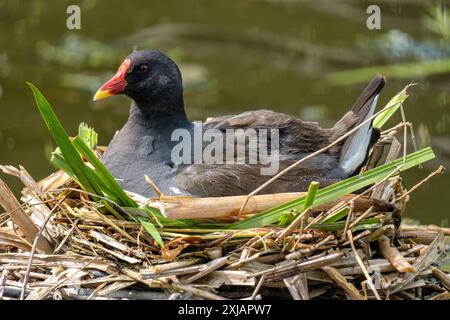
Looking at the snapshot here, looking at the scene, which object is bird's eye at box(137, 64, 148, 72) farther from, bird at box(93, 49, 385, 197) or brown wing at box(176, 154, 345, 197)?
brown wing at box(176, 154, 345, 197)

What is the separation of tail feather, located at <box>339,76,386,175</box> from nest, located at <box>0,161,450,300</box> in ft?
1.46

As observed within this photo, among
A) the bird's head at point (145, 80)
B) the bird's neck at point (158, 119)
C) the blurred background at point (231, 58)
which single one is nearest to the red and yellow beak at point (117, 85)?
the bird's head at point (145, 80)

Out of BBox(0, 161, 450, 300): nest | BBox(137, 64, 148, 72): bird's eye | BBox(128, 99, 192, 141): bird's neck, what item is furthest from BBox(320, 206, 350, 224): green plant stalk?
BBox(137, 64, 148, 72): bird's eye

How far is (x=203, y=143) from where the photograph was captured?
416cm

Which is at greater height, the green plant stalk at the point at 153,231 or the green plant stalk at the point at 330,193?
the green plant stalk at the point at 330,193

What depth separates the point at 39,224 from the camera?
12.1ft

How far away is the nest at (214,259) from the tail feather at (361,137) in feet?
1.46

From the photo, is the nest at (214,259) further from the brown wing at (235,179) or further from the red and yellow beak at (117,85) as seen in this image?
the red and yellow beak at (117,85)

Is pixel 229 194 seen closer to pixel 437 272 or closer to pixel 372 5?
pixel 437 272

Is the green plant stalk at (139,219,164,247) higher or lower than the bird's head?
lower

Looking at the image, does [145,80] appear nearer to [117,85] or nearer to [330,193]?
[117,85]

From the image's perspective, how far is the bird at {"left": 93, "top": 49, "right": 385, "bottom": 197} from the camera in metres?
3.94

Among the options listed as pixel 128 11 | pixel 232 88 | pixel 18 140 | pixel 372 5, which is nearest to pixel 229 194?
pixel 18 140

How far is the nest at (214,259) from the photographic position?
3.34 meters
